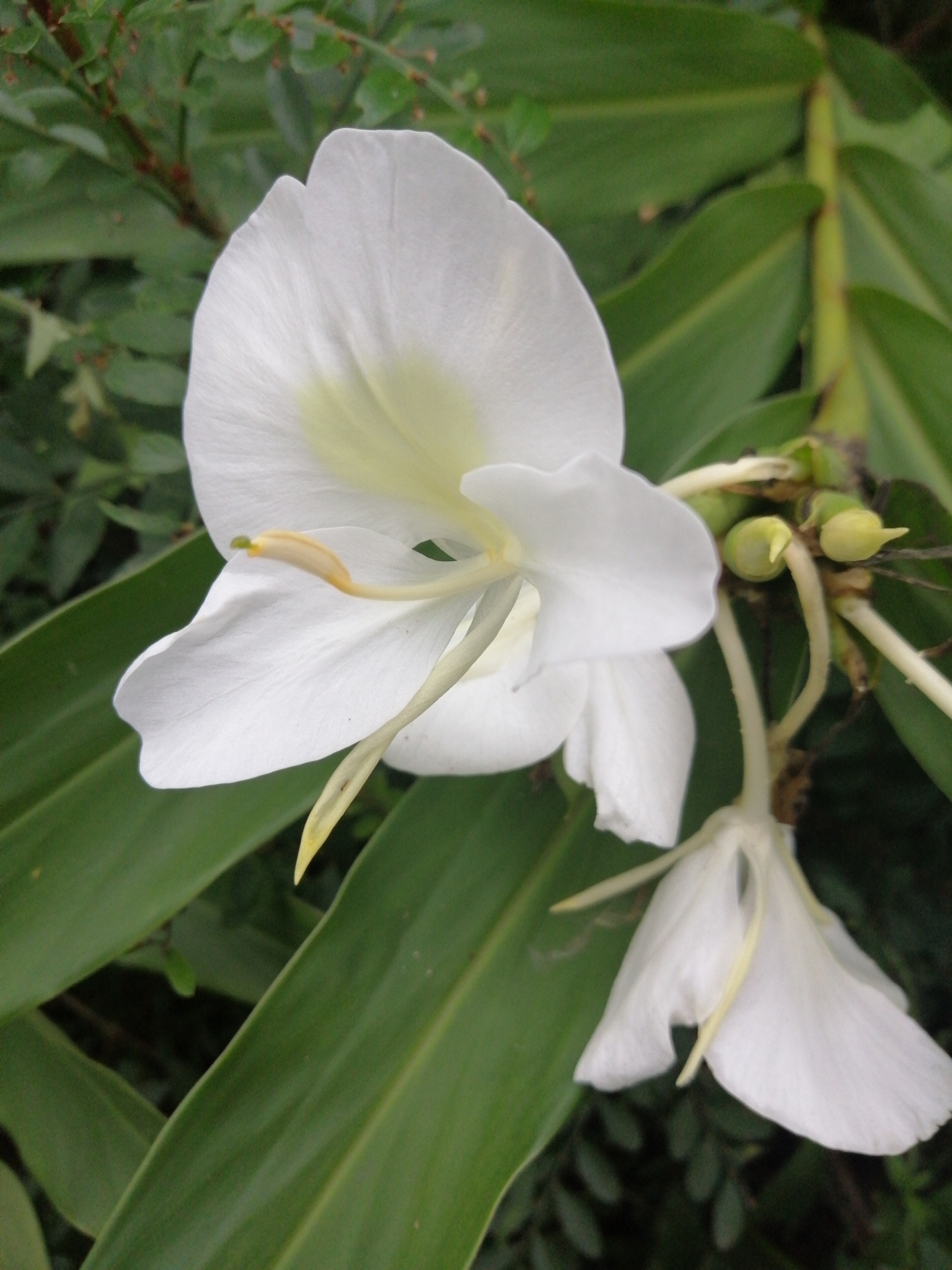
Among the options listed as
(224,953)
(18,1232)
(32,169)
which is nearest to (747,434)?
(32,169)

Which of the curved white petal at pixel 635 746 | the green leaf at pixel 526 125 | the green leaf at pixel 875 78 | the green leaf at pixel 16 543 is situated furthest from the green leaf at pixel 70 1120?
the green leaf at pixel 875 78

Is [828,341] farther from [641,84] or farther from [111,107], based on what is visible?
[111,107]

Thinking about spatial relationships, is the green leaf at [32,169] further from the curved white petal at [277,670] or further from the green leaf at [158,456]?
the curved white petal at [277,670]

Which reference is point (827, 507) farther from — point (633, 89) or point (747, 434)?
point (633, 89)

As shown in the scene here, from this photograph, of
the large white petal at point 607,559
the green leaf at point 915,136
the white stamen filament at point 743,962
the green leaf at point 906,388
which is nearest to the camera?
the large white petal at point 607,559

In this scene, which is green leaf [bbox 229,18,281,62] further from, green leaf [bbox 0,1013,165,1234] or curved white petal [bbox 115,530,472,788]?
green leaf [bbox 0,1013,165,1234]
